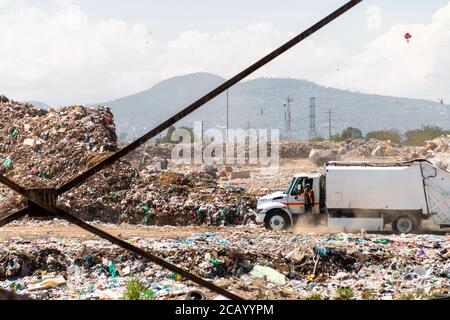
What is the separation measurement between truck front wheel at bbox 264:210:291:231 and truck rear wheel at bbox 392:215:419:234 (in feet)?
9.88

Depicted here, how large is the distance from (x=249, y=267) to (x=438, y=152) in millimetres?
37434

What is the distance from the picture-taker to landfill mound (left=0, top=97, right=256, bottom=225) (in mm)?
21203

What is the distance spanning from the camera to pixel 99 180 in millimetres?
23250

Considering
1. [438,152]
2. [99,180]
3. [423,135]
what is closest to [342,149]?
[438,152]

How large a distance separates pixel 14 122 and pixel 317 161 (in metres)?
26.6

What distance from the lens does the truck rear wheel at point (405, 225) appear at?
17.6 metres

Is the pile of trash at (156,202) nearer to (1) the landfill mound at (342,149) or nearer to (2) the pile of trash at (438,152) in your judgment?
(2) the pile of trash at (438,152)

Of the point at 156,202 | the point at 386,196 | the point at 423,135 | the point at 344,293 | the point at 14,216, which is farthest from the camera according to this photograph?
the point at 423,135

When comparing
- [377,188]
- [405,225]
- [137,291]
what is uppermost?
[377,188]

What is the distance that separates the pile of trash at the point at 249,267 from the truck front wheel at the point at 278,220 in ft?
6.44

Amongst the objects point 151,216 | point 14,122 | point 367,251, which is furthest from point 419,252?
point 14,122

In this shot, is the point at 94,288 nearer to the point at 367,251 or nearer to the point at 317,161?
the point at 367,251

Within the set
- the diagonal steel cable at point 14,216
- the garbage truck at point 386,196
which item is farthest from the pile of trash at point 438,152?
the diagonal steel cable at point 14,216

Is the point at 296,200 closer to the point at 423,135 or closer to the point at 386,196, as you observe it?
the point at 386,196
